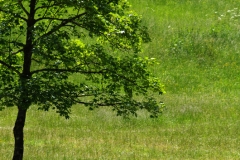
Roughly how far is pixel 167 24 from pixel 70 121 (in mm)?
14812

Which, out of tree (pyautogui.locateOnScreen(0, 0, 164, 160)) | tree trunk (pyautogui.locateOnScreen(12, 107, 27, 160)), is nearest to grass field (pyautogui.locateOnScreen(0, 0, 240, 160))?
tree trunk (pyautogui.locateOnScreen(12, 107, 27, 160))

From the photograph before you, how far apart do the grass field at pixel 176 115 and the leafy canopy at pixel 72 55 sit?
3.34m

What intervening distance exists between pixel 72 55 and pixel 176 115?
9884 mm

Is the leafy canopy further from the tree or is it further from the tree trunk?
the tree trunk

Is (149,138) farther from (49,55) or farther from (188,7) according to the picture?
(188,7)

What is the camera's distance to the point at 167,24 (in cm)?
3070

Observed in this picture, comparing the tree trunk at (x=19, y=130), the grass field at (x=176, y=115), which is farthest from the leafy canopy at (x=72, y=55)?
the grass field at (x=176, y=115)

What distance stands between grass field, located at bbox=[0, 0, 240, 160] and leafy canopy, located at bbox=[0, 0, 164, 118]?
3343 millimetres

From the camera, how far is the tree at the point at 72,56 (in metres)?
8.41

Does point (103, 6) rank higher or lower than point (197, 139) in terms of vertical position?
higher

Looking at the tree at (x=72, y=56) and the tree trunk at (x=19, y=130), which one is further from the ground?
the tree at (x=72, y=56)

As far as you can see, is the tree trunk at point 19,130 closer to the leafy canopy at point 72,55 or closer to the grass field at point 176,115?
the leafy canopy at point 72,55

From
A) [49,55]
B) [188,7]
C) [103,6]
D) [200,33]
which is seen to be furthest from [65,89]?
[188,7]

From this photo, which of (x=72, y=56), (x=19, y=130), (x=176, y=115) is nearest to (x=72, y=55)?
(x=72, y=56)
